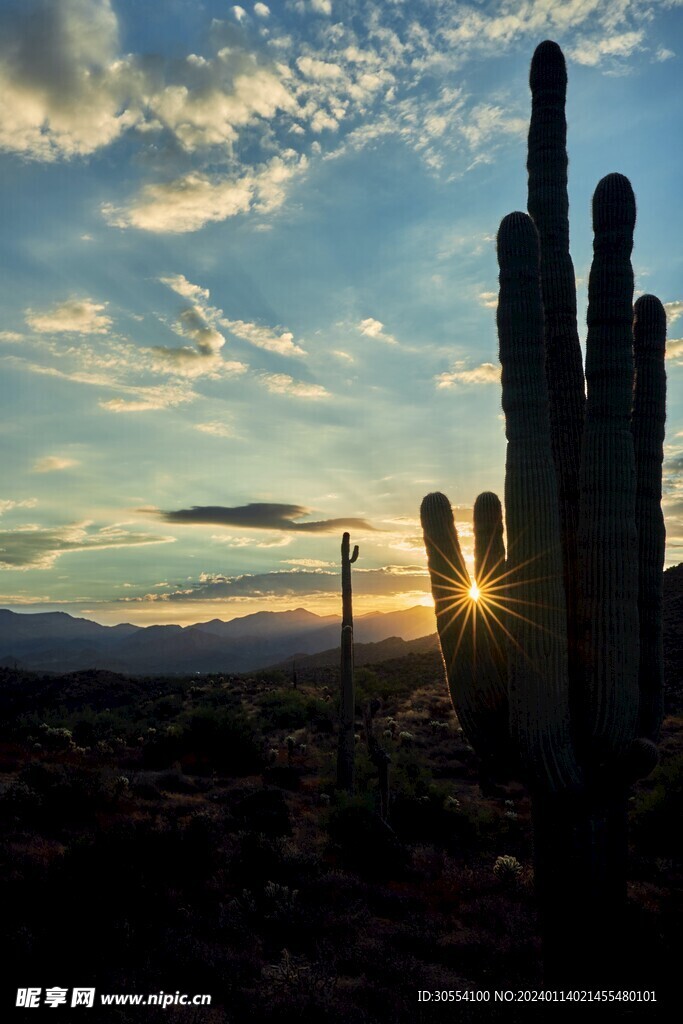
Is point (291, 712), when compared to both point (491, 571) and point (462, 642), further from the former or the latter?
point (462, 642)

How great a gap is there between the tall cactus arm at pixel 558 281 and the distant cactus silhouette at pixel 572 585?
0.02 metres

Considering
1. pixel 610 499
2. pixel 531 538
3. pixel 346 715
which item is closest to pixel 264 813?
pixel 346 715

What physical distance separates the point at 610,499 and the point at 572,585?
951mm

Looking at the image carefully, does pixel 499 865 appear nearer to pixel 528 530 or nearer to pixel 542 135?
pixel 528 530

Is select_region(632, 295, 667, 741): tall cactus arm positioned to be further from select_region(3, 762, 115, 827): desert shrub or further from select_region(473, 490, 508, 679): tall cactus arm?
select_region(3, 762, 115, 827): desert shrub

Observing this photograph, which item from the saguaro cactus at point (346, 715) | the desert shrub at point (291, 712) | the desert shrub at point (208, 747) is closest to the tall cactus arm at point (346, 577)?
the saguaro cactus at point (346, 715)

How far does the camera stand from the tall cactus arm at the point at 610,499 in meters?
5.57

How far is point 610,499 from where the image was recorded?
5.81 meters

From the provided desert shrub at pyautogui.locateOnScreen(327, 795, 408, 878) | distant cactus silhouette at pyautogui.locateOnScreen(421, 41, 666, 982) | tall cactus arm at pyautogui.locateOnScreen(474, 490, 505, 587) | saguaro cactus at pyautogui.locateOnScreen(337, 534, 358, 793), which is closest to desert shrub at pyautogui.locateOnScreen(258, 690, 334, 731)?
saguaro cactus at pyautogui.locateOnScreen(337, 534, 358, 793)

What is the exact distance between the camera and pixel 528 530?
18.5 ft

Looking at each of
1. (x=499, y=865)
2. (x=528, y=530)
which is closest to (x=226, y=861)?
(x=499, y=865)

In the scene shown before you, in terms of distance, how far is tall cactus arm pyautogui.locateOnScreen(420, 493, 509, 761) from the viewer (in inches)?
238

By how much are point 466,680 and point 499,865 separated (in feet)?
19.3

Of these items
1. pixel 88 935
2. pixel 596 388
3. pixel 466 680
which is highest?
pixel 596 388
